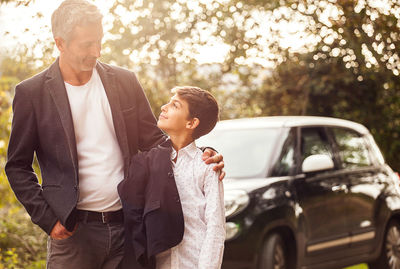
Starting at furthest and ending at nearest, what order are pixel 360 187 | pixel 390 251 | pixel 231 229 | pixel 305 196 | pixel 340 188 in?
pixel 390 251 → pixel 360 187 → pixel 340 188 → pixel 305 196 → pixel 231 229

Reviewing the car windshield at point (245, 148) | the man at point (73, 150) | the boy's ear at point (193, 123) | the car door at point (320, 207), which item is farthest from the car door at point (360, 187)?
the man at point (73, 150)

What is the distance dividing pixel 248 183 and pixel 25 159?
126 inches

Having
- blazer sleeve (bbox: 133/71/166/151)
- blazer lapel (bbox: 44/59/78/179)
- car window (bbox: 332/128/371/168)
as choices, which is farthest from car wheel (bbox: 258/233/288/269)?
blazer lapel (bbox: 44/59/78/179)

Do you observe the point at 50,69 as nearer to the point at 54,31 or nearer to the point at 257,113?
the point at 54,31

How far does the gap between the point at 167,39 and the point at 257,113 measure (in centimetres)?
505

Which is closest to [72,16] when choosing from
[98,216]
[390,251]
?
[98,216]

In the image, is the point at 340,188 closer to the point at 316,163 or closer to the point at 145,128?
the point at 316,163

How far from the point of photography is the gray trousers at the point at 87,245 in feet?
12.3

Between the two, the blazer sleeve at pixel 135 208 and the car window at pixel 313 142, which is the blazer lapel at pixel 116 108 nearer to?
the blazer sleeve at pixel 135 208

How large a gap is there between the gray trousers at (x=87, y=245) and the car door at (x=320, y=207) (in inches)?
137

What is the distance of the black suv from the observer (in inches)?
255

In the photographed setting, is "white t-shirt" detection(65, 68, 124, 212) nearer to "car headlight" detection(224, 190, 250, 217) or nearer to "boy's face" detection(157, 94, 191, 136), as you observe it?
"boy's face" detection(157, 94, 191, 136)

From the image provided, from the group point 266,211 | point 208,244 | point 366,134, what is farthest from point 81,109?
point 366,134

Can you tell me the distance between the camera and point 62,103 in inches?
146
